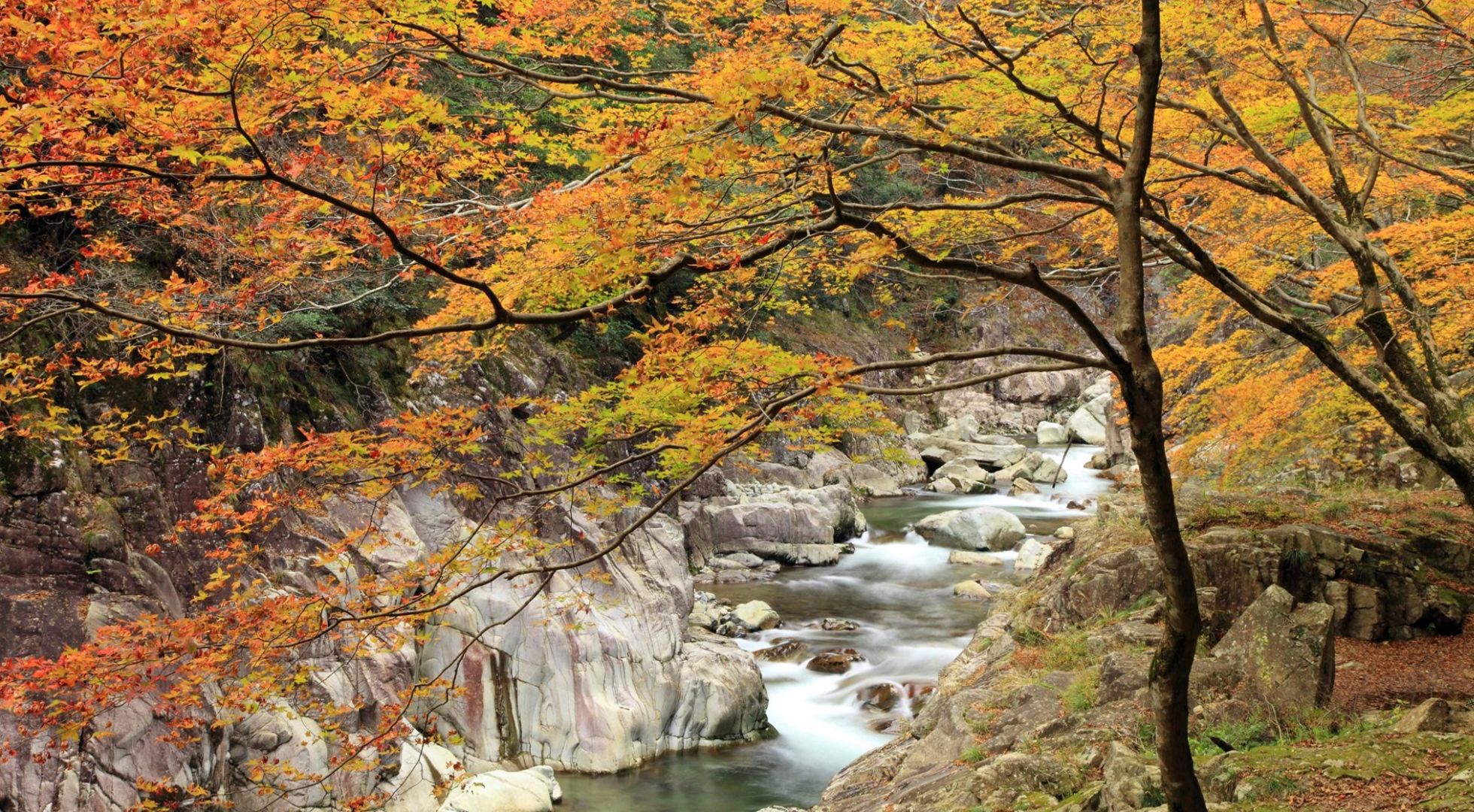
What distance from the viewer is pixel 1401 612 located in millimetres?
8820

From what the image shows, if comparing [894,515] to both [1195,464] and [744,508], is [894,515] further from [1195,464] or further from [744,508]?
[1195,464]

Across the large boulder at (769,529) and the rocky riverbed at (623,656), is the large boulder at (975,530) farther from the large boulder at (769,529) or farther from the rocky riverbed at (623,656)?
the large boulder at (769,529)

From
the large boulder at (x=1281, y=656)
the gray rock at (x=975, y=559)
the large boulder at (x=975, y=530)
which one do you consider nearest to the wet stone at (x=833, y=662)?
the gray rock at (x=975, y=559)

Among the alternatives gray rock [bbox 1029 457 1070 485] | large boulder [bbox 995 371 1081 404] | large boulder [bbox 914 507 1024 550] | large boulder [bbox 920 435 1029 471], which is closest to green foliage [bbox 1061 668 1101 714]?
large boulder [bbox 914 507 1024 550]

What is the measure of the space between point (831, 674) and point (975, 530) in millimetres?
8459

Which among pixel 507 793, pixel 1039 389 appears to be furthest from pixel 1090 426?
pixel 507 793

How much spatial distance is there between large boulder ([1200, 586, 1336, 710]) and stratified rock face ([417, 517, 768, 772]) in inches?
268

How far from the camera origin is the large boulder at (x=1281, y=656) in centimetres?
664

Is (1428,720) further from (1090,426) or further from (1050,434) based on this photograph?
(1050,434)

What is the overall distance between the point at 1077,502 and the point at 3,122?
87.1 ft

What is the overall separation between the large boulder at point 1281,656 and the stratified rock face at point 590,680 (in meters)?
6.81

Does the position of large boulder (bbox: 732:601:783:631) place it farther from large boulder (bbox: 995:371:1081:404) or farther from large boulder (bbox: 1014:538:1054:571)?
large boulder (bbox: 995:371:1081:404)

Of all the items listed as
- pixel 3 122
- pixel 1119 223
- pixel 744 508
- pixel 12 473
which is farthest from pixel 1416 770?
pixel 744 508

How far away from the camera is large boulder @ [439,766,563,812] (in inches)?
401
